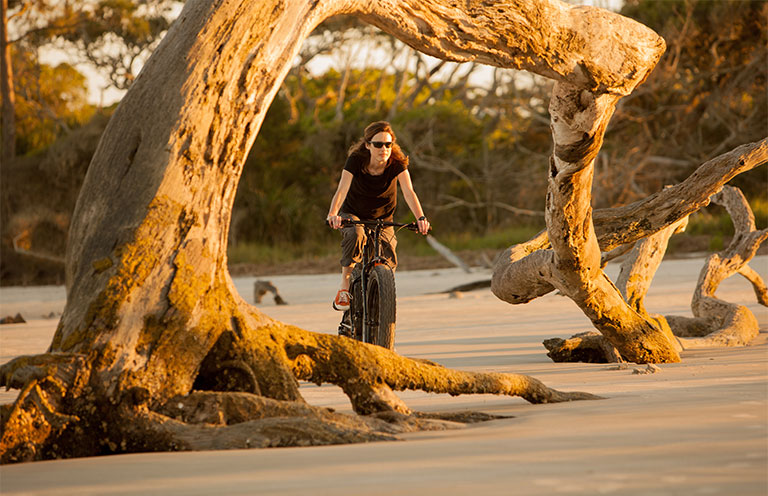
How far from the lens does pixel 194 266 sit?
12.2ft

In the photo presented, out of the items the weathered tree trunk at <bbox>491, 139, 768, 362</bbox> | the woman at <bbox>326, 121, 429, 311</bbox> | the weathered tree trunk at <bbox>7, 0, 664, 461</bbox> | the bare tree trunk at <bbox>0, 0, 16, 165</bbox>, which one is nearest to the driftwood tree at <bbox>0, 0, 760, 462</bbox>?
the weathered tree trunk at <bbox>7, 0, 664, 461</bbox>

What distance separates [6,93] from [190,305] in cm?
2382

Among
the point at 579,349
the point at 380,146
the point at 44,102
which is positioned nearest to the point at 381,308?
the point at 380,146

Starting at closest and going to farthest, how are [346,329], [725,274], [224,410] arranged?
[224,410] < [346,329] < [725,274]

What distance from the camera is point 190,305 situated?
145 inches

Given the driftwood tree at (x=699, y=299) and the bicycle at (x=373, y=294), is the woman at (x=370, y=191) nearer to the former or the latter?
the bicycle at (x=373, y=294)

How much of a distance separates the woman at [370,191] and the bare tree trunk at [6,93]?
21317 mm

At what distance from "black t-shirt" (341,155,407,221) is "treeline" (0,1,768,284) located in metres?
17.8

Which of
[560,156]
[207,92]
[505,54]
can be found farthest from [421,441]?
[560,156]

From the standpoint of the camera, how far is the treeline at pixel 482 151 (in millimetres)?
24688

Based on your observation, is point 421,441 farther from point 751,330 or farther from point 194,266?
point 751,330

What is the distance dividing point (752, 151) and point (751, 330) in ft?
6.51

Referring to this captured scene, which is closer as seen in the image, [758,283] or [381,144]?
[381,144]

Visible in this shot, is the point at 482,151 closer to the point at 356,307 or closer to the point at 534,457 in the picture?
the point at 356,307
